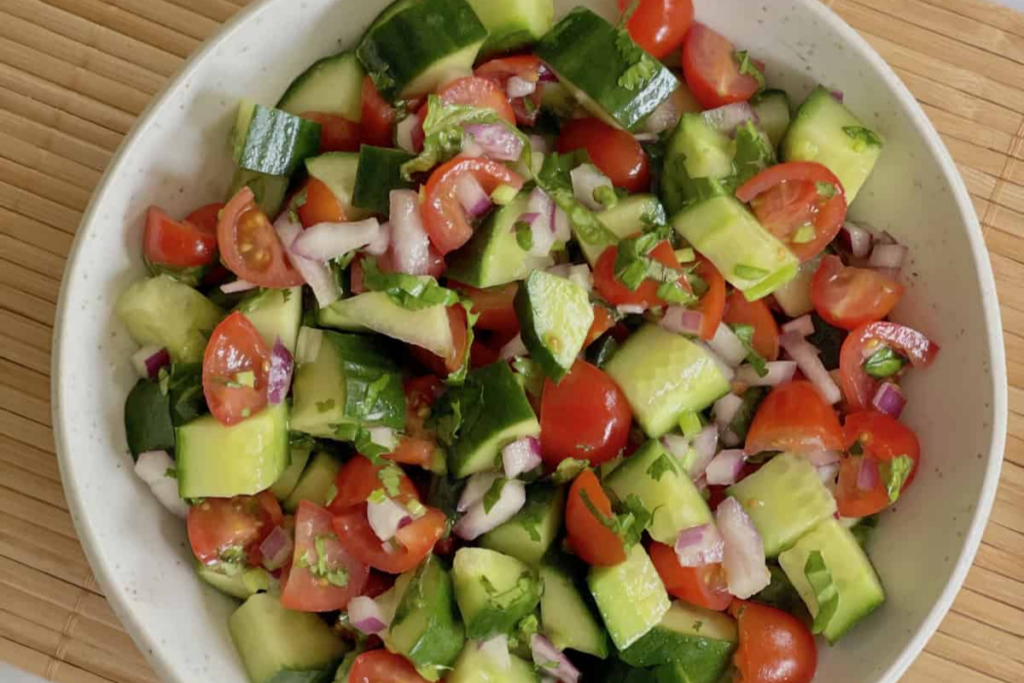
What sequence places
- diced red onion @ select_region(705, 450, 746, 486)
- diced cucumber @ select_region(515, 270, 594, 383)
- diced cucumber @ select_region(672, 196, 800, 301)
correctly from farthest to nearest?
diced red onion @ select_region(705, 450, 746, 486)
diced cucumber @ select_region(672, 196, 800, 301)
diced cucumber @ select_region(515, 270, 594, 383)

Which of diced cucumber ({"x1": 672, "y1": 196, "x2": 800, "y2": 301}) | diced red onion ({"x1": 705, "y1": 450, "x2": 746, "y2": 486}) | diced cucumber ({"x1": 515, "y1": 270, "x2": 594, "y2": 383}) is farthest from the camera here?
diced red onion ({"x1": 705, "y1": 450, "x2": 746, "y2": 486})

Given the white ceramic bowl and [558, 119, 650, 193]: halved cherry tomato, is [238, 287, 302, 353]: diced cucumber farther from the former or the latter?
[558, 119, 650, 193]: halved cherry tomato

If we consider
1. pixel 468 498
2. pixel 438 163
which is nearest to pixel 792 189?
pixel 438 163

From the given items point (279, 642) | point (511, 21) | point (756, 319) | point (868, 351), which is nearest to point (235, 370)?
point (279, 642)

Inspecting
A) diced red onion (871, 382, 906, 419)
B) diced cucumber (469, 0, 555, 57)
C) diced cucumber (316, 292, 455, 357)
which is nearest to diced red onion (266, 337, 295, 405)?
diced cucumber (316, 292, 455, 357)

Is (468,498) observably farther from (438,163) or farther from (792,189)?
(792,189)

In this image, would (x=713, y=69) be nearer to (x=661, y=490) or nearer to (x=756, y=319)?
(x=756, y=319)

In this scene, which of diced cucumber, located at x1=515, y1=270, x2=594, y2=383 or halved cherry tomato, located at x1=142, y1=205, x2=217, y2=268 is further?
halved cherry tomato, located at x1=142, y1=205, x2=217, y2=268
